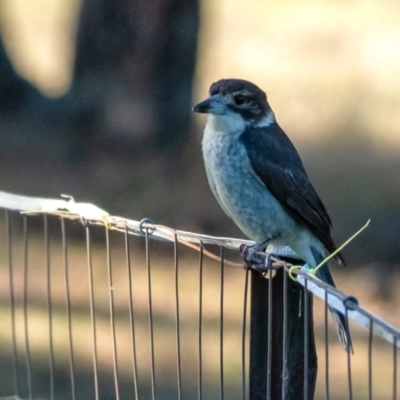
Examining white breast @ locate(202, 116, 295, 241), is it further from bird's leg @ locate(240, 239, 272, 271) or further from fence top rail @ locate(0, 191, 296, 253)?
fence top rail @ locate(0, 191, 296, 253)

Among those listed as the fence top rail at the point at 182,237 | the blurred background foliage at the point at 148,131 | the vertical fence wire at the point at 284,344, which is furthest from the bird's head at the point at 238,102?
the blurred background foliage at the point at 148,131

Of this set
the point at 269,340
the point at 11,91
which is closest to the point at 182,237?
the point at 269,340

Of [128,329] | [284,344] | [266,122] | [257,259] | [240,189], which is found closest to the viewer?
[284,344]

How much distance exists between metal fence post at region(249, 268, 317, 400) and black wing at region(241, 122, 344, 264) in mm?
1459

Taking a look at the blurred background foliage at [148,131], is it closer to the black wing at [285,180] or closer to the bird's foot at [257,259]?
the black wing at [285,180]

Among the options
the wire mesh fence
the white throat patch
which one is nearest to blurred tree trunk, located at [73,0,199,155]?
the wire mesh fence

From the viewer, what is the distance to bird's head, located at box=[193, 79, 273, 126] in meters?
4.46

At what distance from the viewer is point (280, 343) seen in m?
2.95

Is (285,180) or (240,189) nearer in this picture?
(240,189)

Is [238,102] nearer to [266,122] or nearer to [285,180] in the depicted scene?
[266,122]

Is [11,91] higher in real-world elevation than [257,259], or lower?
higher

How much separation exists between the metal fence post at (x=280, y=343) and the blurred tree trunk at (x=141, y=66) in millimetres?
7531

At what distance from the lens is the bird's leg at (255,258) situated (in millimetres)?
3150

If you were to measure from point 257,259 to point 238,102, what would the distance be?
52.3 inches
